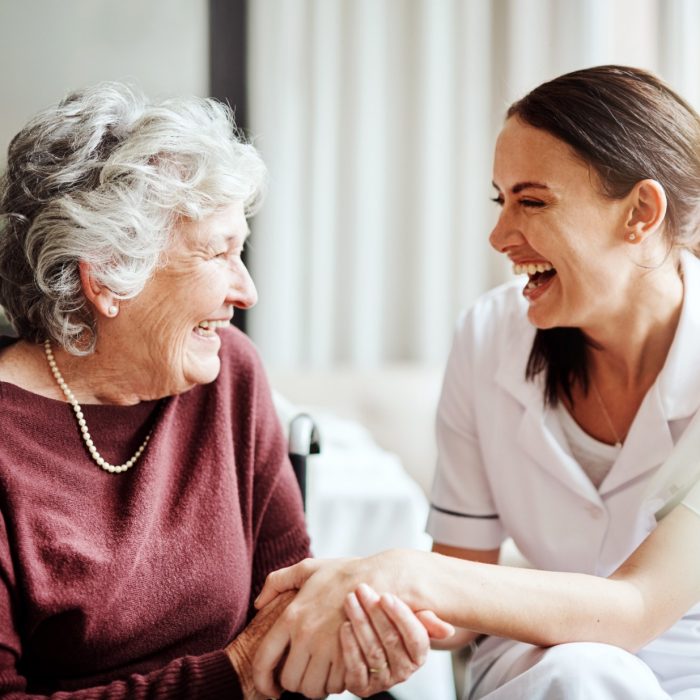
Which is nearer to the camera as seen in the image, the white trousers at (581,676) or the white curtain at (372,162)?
the white trousers at (581,676)

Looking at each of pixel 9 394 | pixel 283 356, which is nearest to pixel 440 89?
pixel 283 356

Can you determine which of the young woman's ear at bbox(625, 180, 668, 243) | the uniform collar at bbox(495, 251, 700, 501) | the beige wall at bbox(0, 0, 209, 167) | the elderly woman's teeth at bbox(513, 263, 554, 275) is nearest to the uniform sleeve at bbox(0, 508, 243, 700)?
the uniform collar at bbox(495, 251, 700, 501)

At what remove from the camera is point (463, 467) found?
1.61 m

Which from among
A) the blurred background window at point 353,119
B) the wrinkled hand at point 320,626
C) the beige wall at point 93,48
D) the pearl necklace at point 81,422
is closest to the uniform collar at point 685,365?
the wrinkled hand at point 320,626

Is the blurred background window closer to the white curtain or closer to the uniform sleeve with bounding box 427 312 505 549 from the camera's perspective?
the white curtain

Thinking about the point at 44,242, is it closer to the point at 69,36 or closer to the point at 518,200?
the point at 518,200

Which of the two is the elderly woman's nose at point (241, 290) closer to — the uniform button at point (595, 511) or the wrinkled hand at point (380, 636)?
the wrinkled hand at point (380, 636)

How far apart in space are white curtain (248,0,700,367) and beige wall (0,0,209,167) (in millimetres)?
238

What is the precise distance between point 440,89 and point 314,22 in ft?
1.72

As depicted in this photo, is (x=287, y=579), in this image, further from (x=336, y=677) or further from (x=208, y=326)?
(x=208, y=326)

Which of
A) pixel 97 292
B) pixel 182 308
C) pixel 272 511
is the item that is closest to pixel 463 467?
pixel 272 511

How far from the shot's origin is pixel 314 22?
132 inches

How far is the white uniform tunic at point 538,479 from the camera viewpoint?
4.48 ft

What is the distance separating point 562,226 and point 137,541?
78 cm
